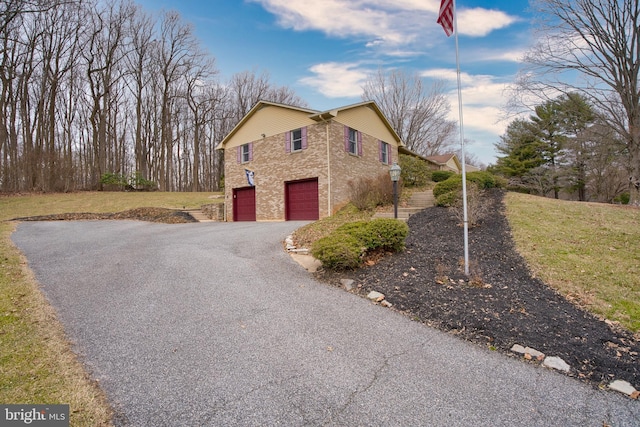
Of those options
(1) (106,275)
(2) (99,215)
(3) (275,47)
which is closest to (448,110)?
(3) (275,47)

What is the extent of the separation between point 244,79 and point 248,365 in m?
33.3

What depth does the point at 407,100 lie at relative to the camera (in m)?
27.1

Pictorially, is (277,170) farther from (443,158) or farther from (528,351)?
(443,158)

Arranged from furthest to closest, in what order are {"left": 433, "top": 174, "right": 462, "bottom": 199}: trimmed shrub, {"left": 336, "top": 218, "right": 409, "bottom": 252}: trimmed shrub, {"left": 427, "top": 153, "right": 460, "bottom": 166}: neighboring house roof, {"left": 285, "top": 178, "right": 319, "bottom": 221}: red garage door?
{"left": 427, "top": 153, "right": 460, "bottom": 166}: neighboring house roof
{"left": 285, "top": 178, "right": 319, "bottom": 221}: red garage door
{"left": 433, "top": 174, "right": 462, "bottom": 199}: trimmed shrub
{"left": 336, "top": 218, "right": 409, "bottom": 252}: trimmed shrub

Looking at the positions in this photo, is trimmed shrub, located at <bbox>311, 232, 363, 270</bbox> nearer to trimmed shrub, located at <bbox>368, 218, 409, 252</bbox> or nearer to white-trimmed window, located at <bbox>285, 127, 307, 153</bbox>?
trimmed shrub, located at <bbox>368, 218, 409, 252</bbox>

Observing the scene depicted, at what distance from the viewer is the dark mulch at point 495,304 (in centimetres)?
306

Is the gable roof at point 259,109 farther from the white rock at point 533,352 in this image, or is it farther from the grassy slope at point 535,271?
the white rock at point 533,352

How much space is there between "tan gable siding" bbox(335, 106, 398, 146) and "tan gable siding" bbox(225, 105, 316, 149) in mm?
1714

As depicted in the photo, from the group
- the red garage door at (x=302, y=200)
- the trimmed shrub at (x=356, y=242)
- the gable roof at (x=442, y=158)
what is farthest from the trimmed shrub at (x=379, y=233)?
the gable roof at (x=442, y=158)

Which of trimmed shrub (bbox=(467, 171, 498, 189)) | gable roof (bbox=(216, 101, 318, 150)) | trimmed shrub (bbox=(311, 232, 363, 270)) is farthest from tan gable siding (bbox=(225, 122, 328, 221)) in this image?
trimmed shrub (bbox=(311, 232, 363, 270))

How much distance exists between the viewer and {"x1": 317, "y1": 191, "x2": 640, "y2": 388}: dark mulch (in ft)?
10.1

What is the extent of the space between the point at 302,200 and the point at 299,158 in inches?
75.4

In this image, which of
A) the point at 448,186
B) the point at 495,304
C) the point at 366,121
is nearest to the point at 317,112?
the point at 366,121

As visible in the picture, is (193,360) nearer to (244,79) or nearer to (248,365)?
(248,365)
